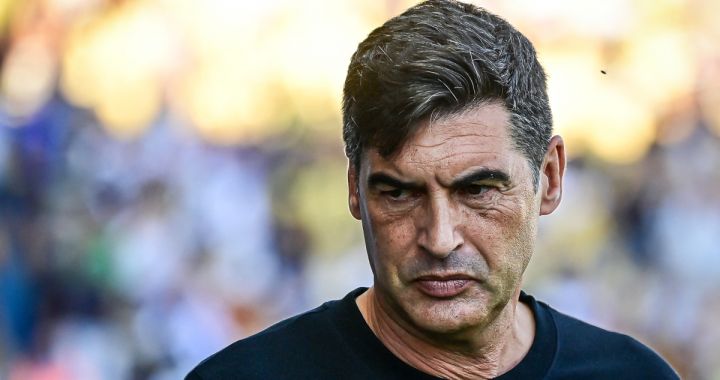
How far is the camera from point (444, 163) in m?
2.50

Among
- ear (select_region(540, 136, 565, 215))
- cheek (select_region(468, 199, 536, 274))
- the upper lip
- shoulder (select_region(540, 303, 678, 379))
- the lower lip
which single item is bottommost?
shoulder (select_region(540, 303, 678, 379))

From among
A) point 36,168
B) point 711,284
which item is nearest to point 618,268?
point 711,284

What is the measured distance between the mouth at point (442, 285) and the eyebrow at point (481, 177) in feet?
0.62

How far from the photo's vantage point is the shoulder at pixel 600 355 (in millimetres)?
2826

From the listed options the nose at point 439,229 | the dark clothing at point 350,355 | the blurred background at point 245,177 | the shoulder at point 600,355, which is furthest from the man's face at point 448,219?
the blurred background at point 245,177

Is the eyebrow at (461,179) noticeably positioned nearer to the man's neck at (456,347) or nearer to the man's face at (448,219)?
the man's face at (448,219)

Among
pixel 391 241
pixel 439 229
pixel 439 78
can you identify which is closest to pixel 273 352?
pixel 391 241

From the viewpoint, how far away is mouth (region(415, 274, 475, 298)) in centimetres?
251

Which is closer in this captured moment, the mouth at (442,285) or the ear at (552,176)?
the mouth at (442,285)

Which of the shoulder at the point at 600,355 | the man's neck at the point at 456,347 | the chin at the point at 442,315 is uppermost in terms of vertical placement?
the chin at the point at 442,315

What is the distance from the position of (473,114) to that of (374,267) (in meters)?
0.39

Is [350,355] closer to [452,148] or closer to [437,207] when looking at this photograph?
[437,207]

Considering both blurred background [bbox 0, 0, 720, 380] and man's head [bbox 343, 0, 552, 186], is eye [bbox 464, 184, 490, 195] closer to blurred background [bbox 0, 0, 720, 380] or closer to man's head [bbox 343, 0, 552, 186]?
man's head [bbox 343, 0, 552, 186]

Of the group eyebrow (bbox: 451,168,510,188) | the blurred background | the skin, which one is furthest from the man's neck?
the blurred background
